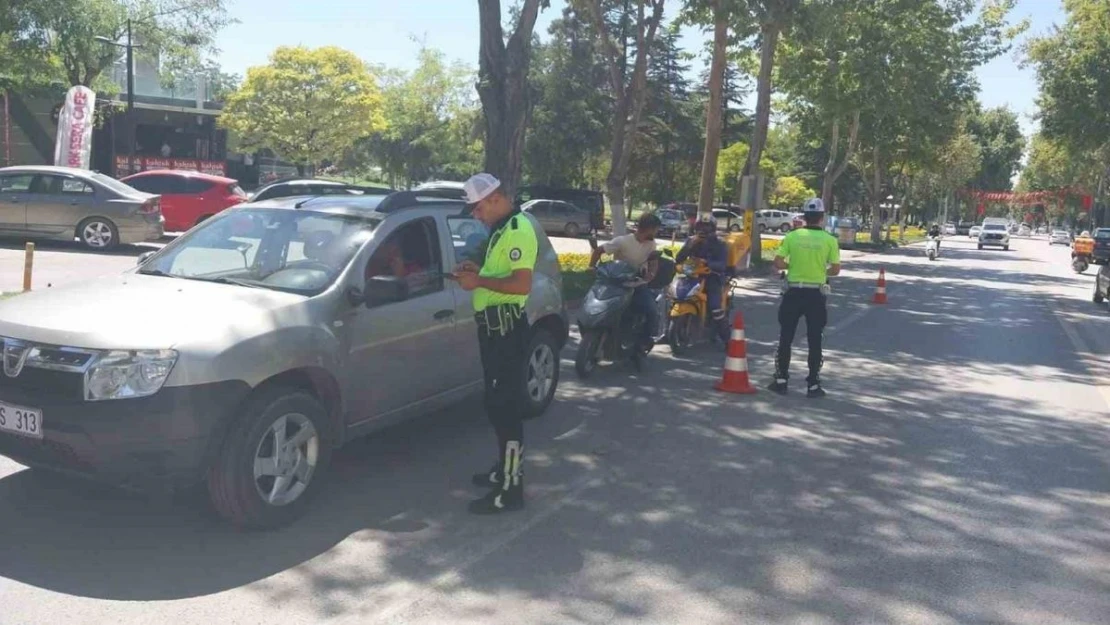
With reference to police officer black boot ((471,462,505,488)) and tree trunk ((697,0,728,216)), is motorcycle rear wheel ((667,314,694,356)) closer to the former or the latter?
police officer black boot ((471,462,505,488))

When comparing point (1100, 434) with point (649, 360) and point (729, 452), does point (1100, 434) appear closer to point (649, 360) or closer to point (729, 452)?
point (729, 452)

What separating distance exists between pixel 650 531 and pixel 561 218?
116ft

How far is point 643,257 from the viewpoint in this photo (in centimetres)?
1004

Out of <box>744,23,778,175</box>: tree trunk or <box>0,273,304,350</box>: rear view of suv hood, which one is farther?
<box>744,23,778,175</box>: tree trunk

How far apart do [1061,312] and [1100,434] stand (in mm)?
12165

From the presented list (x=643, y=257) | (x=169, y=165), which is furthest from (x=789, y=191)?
(x=643, y=257)

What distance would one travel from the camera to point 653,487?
609cm

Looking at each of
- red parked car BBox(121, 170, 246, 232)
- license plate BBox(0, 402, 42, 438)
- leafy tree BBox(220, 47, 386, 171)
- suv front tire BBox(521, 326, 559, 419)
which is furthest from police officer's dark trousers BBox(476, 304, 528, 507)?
leafy tree BBox(220, 47, 386, 171)

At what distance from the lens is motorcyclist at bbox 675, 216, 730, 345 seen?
11.2m

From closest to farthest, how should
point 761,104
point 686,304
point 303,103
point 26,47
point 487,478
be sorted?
point 487,478 → point 686,304 → point 26,47 → point 761,104 → point 303,103

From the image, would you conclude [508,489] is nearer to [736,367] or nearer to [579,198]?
[736,367]

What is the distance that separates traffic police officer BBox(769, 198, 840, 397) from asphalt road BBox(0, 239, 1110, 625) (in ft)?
1.60

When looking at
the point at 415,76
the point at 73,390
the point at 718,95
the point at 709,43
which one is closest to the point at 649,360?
the point at 73,390

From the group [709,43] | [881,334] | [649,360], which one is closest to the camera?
[649,360]
